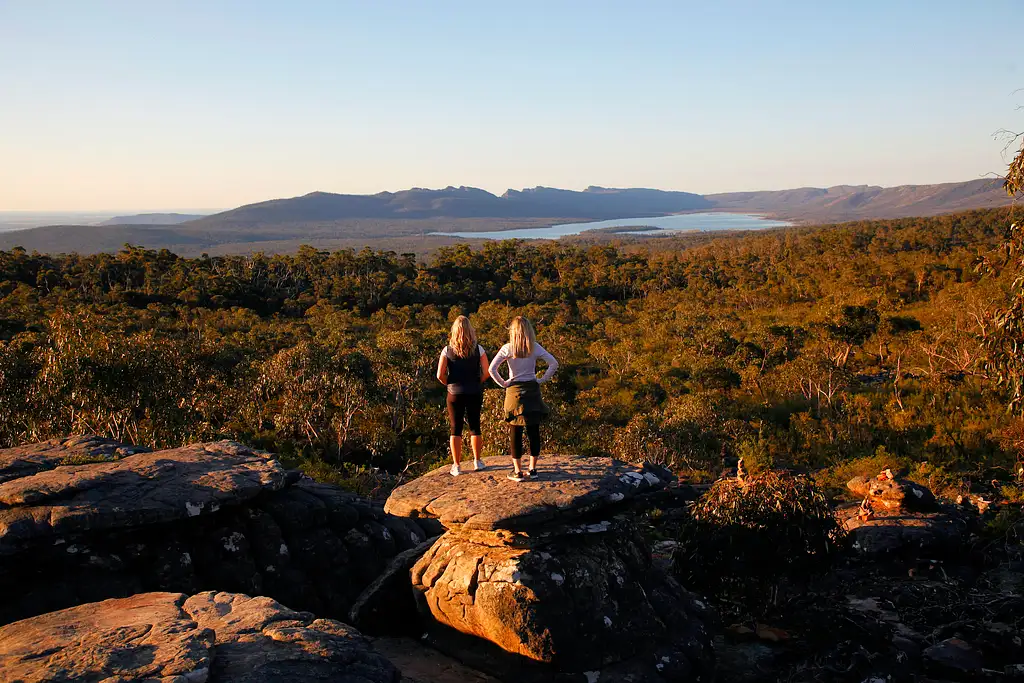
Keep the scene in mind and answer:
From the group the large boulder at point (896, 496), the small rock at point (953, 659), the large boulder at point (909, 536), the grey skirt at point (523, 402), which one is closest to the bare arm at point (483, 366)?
the grey skirt at point (523, 402)

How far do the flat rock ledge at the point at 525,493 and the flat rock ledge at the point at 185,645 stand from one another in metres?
2.17

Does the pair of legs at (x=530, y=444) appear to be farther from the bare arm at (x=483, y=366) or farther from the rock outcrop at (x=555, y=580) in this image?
the bare arm at (x=483, y=366)

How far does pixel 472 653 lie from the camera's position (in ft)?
33.6

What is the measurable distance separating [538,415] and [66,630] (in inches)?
246

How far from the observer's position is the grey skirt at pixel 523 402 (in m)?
9.68

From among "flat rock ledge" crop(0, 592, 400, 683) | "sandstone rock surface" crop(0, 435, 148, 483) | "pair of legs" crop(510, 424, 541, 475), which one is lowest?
"flat rock ledge" crop(0, 592, 400, 683)

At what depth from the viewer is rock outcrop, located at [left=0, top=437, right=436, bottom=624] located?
980 centimetres

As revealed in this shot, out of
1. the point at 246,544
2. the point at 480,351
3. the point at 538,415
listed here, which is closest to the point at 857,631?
the point at 538,415

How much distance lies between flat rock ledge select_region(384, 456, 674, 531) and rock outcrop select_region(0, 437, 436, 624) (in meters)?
2.38

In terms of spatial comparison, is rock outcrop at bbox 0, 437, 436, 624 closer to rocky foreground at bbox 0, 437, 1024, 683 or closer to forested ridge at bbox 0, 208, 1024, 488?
rocky foreground at bbox 0, 437, 1024, 683

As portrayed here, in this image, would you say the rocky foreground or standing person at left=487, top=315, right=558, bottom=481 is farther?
standing person at left=487, top=315, right=558, bottom=481

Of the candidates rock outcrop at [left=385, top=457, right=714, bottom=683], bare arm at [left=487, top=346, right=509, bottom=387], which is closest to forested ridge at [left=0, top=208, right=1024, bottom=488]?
rock outcrop at [left=385, top=457, right=714, bottom=683]

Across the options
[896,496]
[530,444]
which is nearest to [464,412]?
[530,444]

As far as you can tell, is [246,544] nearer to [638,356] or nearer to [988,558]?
[988,558]
